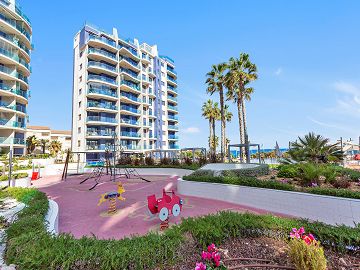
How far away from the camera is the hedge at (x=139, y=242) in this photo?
3.40 metres

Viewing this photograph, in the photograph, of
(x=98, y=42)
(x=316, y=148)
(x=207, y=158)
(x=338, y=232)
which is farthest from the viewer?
(x=98, y=42)

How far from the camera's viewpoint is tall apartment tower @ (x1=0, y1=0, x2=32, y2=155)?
29.9 metres

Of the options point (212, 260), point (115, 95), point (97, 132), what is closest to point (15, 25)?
point (115, 95)

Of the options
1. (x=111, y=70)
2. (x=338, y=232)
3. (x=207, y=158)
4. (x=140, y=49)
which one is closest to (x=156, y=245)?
(x=338, y=232)

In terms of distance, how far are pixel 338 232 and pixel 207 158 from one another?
18.9 m

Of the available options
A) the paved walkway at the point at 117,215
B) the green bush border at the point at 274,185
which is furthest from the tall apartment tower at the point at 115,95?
the green bush border at the point at 274,185

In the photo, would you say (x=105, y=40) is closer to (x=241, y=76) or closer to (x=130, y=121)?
(x=130, y=121)

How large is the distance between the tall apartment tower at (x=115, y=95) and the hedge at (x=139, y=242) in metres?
28.3

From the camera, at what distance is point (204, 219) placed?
5.14 metres

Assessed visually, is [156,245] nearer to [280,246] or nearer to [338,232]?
[280,246]

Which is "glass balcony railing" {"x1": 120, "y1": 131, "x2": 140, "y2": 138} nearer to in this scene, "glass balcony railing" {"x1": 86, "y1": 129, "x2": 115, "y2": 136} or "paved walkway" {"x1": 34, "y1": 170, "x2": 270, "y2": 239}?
"glass balcony railing" {"x1": 86, "y1": 129, "x2": 115, "y2": 136}

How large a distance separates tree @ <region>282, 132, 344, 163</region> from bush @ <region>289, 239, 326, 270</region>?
11065mm

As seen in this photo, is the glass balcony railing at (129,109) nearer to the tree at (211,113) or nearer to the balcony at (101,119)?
the balcony at (101,119)

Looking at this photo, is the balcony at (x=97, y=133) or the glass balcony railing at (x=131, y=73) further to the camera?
the glass balcony railing at (x=131, y=73)
